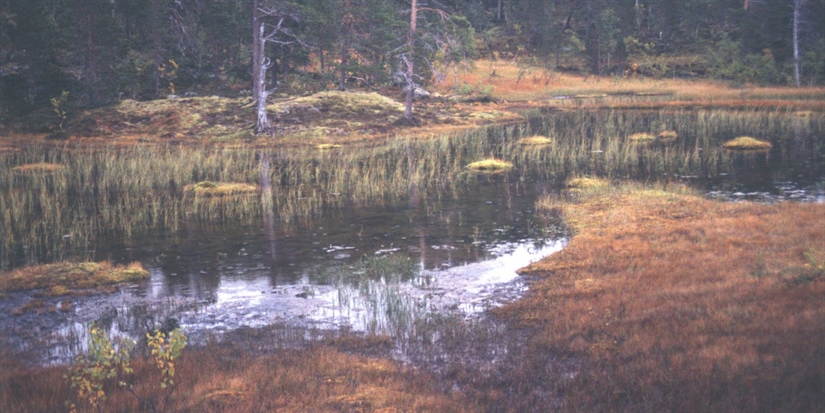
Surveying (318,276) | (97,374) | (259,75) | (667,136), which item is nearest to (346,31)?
(259,75)

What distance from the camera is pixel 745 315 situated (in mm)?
9039

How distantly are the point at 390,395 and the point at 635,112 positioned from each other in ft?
150

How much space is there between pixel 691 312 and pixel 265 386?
6008mm

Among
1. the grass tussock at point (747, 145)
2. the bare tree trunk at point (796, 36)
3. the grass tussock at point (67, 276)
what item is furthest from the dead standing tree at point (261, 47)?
Result: the bare tree trunk at point (796, 36)

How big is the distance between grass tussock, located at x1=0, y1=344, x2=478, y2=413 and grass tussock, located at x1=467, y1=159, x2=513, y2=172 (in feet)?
66.6

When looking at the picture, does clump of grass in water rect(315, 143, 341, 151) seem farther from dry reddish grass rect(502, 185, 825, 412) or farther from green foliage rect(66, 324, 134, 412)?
green foliage rect(66, 324, 134, 412)

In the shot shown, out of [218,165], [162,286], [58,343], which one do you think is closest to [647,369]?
[58,343]

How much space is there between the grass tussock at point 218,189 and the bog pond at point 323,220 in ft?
0.47

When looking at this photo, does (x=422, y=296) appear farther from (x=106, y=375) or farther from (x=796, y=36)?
(x=796, y=36)

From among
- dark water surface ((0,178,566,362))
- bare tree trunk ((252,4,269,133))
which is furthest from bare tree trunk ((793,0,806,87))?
dark water surface ((0,178,566,362))

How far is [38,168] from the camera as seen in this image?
93.4 ft

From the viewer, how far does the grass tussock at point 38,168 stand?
2799 centimetres

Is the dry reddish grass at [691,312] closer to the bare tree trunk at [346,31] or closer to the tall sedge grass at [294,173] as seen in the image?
the tall sedge grass at [294,173]

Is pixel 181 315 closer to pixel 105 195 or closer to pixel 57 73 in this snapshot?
pixel 105 195
